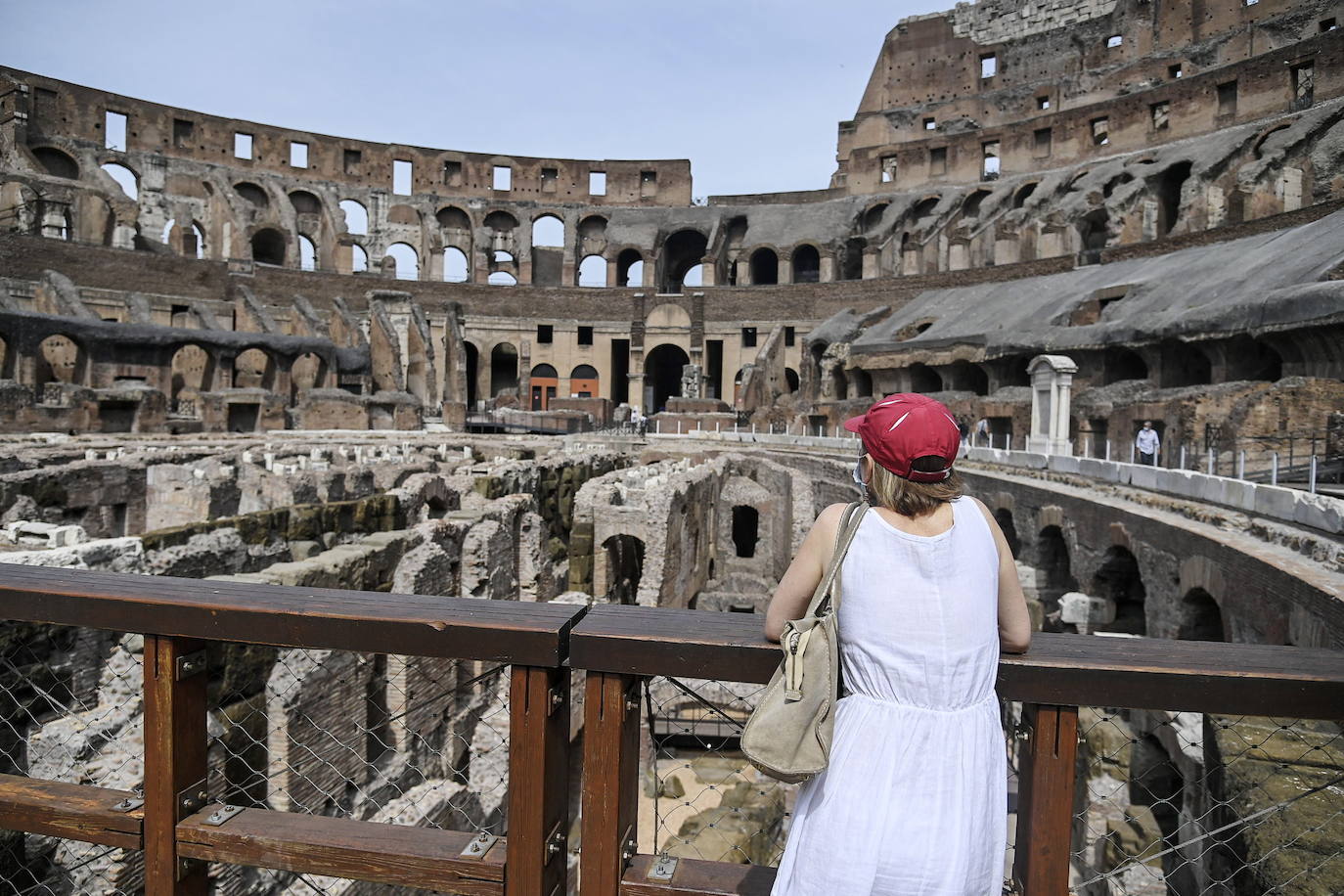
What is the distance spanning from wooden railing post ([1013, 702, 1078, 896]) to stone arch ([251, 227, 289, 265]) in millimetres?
53614

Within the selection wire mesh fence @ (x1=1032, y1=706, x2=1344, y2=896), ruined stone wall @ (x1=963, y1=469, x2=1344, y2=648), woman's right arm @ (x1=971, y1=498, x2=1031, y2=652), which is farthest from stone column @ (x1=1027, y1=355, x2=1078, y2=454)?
woman's right arm @ (x1=971, y1=498, x2=1031, y2=652)

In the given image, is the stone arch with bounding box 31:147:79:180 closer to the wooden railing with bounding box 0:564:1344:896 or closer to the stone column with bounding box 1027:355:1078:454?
the stone column with bounding box 1027:355:1078:454

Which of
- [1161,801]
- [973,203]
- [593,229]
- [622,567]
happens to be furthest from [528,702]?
[593,229]

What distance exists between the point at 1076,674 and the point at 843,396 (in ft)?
116

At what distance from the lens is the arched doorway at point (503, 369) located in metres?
50.3

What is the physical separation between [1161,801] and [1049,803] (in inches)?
11.4

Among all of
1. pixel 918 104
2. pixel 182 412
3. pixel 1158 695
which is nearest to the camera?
pixel 1158 695

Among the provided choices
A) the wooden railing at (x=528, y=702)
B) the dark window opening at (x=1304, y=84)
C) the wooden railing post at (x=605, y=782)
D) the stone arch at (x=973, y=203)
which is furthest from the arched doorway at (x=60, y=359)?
the dark window opening at (x=1304, y=84)

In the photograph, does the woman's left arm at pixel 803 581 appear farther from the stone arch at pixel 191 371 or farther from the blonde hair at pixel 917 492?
the stone arch at pixel 191 371

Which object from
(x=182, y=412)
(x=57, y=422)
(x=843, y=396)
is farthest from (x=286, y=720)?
(x=843, y=396)

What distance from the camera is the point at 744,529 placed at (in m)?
24.2

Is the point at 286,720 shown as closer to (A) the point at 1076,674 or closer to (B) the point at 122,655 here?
(B) the point at 122,655

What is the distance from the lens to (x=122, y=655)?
5723 mm

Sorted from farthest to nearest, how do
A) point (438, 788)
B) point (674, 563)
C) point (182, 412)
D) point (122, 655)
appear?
point (182, 412) < point (674, 563) < point (438, 788) < point (122, 655)
